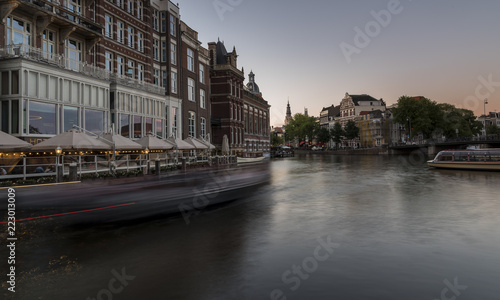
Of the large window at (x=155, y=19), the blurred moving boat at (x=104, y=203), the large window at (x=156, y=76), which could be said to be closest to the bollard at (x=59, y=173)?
the blurred moving boat at (x=104, y=203)

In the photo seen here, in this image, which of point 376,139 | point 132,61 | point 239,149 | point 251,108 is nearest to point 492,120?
point 376,139

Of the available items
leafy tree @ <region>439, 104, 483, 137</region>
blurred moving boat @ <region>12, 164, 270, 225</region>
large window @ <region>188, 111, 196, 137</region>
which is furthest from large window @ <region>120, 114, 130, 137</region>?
leafy tree @ <region>439, 104, 483, 137</region>

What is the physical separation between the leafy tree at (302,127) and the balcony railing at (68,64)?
367ft

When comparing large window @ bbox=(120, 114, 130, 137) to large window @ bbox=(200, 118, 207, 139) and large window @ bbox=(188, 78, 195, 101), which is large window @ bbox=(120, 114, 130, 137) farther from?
large window @ bbox=(200, 118, 207, 139)

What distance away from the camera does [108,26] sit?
103 ft

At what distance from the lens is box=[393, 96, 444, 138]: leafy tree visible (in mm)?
92938

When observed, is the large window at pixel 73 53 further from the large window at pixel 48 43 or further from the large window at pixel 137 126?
the large window at pixel 137 126

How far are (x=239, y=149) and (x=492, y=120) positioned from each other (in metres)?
177

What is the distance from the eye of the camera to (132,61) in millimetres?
34688

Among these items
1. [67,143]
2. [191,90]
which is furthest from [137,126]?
[191,90]

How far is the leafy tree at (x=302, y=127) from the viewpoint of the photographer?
14225 centimetres

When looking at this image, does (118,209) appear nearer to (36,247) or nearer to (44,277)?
(36,247)

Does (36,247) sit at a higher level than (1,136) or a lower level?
lower

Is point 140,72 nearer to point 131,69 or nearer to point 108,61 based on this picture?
point 131,69
